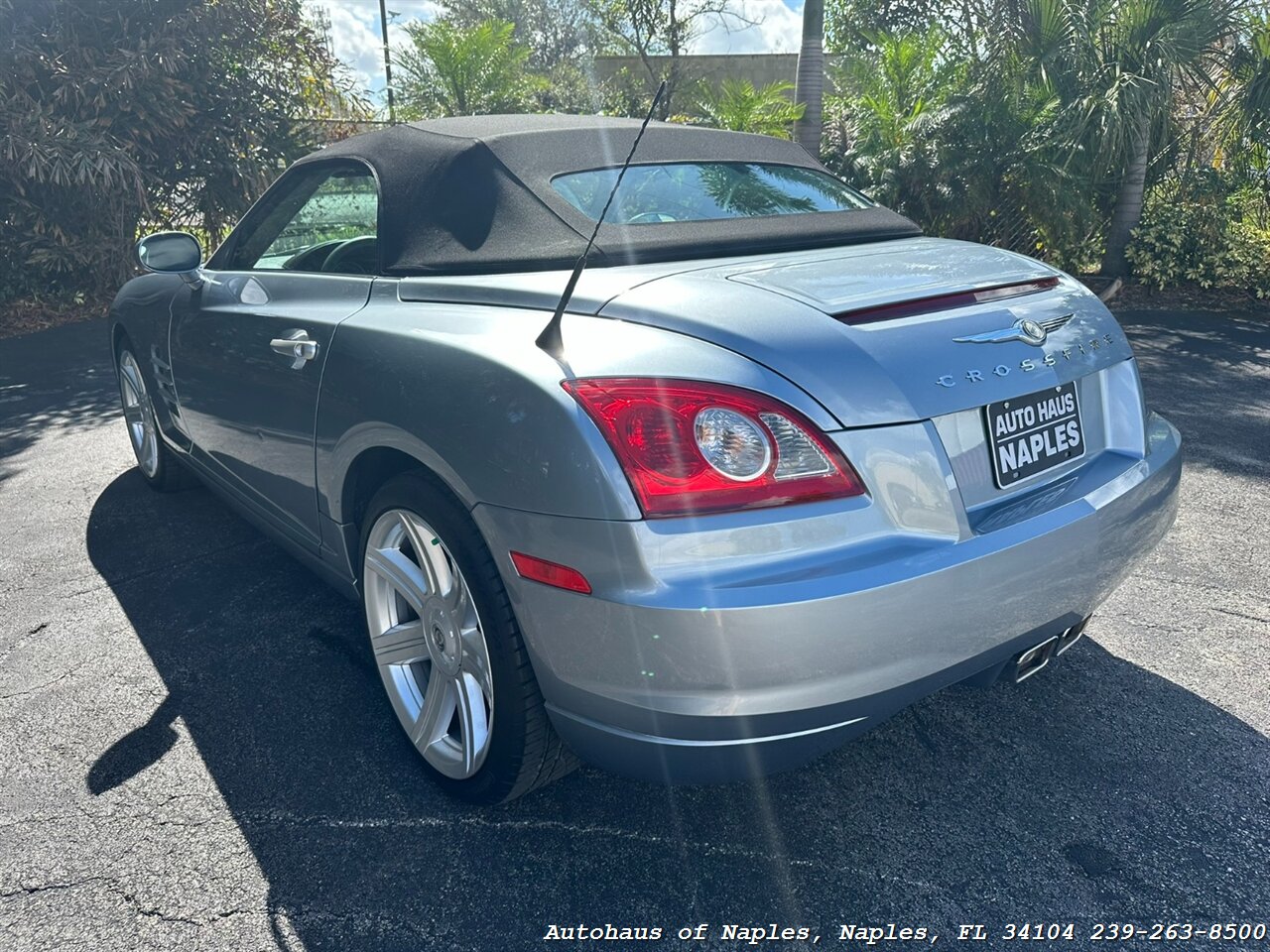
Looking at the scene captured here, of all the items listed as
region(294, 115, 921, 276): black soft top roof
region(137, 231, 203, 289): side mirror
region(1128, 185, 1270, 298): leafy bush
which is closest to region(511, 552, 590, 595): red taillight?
region(294, 115, 921, 276): black soft top roof

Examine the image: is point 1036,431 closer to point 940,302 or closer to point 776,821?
point 940,302

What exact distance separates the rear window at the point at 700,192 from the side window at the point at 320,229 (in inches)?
24.0

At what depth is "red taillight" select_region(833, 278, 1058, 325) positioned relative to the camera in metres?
1.90

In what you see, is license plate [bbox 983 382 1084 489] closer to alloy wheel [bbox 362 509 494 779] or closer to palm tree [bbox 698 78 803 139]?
alloy wheel [bbox 362 509 494 779]

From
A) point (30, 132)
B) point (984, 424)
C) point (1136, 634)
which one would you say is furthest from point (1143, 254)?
point (30, 132)

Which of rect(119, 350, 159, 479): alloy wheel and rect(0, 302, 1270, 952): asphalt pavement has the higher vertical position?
rect(119, 350, 159, 479): alloy wheel

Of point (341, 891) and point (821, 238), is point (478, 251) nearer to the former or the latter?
point (821, 238)

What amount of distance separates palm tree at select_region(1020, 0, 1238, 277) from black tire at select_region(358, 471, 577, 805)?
906 centimetres

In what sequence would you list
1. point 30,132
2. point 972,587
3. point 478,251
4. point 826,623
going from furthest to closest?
point 30,132 → point 478,251 → point 972,587 → point 826,623

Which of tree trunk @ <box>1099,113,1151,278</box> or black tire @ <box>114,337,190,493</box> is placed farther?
tree trunk @ <box>1099,113,1151,278</box>

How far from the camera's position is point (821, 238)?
266cm

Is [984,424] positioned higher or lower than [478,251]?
lower

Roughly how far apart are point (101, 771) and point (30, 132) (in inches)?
345

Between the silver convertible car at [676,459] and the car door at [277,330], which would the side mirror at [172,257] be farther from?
the silver convertible car at [676,459]
